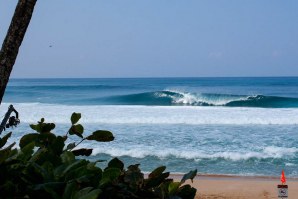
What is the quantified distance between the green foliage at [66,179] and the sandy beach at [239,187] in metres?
7.78

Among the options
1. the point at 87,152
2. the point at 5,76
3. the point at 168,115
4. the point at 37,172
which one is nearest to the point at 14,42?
the point at 5,76

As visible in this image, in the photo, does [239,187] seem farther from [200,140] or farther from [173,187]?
[173,187]

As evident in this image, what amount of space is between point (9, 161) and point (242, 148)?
12490 millimetres

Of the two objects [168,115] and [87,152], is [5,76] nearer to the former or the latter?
[87,152]

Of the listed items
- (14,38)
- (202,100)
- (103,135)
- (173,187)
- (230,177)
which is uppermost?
(14,38)

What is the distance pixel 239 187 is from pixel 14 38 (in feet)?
26.8

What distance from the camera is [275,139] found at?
50.5ft

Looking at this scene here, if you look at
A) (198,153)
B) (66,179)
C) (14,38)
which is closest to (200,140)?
(198,153)

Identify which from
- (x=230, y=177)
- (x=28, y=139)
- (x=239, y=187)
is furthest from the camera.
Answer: (x=230, y=177)

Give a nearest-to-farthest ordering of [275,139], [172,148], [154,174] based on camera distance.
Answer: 1. [154,174]
2. [172,148]
3. [275,139]

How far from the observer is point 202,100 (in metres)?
37.2

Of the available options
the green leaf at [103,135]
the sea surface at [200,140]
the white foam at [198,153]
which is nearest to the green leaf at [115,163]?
the green leaf at [103,135]

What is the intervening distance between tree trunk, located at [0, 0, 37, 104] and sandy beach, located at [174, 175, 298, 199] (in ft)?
25.1

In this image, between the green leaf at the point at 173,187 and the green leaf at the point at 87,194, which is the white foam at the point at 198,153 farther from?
the green leaf at the point at 87,194
